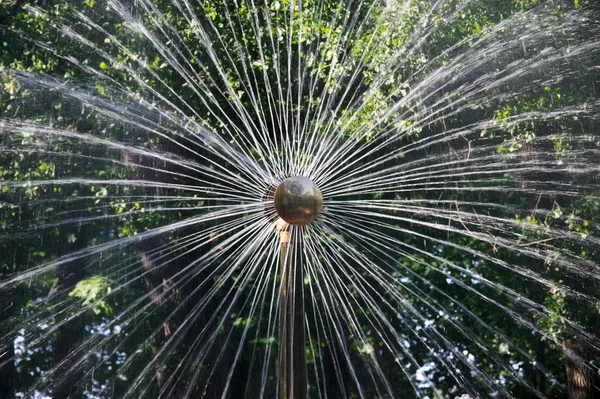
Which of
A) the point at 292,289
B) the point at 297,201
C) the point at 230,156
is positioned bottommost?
the point at 292,289

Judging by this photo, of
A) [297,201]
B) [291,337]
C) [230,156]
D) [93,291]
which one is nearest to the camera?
[291,337]

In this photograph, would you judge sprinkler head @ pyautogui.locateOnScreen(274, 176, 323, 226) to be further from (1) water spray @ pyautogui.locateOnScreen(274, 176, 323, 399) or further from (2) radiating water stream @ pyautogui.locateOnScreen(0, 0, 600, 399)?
(2) radiating water stream @ pyautogui.locateOnScreen(0, 0, 600, 399)

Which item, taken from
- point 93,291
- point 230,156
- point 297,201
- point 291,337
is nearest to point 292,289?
point 291,337

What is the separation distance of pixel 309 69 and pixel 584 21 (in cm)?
426

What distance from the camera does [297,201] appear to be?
521 cm

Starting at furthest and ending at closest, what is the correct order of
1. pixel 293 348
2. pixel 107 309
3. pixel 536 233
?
pixel 107 309 → pixel 536 233 → pixel 293 348

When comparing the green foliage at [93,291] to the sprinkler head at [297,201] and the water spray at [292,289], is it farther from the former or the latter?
the sprinkler head at [297,201]

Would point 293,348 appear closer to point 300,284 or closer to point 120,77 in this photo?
point 300,284

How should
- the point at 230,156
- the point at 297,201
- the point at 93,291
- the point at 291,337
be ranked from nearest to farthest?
the point at 291,337, the point at 297,201, the point at 230,156, the point at 93,291

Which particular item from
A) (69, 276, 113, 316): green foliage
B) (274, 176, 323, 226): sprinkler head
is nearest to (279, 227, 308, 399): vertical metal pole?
(274, 176, 323, 226): sprinkler head

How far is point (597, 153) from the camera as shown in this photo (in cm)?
1135

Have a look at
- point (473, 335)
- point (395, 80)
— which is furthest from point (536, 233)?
point (395, 80)

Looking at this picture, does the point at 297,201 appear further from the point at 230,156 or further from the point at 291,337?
the point at 230,156

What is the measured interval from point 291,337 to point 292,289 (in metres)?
0.35
